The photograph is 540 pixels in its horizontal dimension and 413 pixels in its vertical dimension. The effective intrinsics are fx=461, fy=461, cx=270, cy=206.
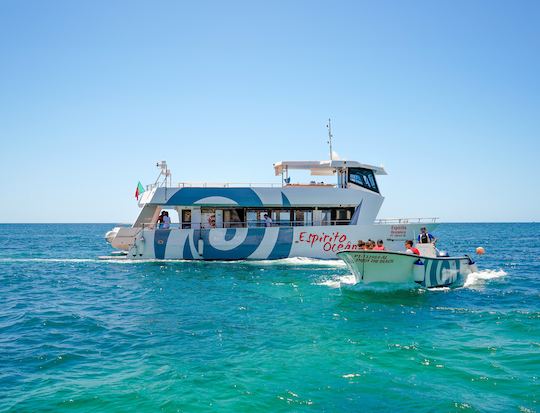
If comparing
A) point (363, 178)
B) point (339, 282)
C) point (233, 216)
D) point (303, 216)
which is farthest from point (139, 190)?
point (339, 282)

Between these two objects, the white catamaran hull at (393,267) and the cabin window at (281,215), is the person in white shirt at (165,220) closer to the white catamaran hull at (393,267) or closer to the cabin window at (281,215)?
the cabin window at (281,215)

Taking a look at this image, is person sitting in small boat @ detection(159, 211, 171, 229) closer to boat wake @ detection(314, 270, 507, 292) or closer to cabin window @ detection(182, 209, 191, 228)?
cabin window @ detection(182, 209, 191, 228)

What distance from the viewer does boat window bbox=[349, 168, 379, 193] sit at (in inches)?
1034

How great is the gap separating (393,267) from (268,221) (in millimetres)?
11369

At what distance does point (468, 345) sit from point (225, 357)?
188 inches

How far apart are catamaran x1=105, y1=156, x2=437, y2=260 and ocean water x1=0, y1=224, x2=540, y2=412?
25.8ft

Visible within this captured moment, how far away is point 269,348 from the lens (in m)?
8.73

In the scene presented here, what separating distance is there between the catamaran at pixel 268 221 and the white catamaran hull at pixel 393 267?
8615 mm

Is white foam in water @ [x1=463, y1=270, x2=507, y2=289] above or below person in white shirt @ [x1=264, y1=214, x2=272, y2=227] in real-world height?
below

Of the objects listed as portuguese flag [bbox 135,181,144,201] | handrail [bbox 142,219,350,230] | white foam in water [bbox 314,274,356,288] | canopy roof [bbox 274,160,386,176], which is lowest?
white foam in water [bbox 314,274,356,288]

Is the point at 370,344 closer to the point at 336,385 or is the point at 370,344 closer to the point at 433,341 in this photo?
the point at 433,341

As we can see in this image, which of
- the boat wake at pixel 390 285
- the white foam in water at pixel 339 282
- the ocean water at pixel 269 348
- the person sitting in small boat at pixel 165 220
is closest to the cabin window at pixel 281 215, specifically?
the person sitting in small boat at pixel 165 220

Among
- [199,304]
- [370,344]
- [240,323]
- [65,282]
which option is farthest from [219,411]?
[65,282]

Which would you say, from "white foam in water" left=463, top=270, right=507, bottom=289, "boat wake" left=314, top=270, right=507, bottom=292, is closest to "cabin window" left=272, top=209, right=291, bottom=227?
"boat wake" left=314, top=270, right=507, bottom=292
